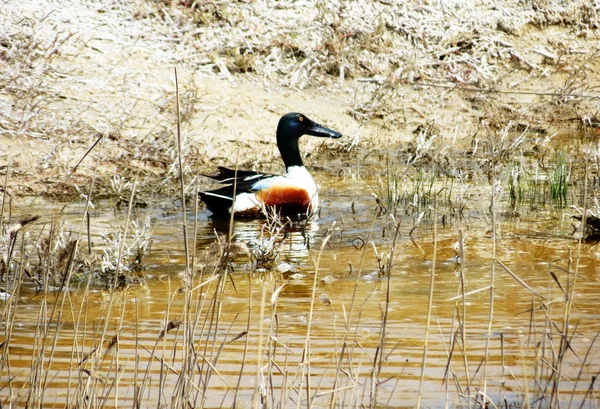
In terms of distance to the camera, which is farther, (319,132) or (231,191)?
(319,132)

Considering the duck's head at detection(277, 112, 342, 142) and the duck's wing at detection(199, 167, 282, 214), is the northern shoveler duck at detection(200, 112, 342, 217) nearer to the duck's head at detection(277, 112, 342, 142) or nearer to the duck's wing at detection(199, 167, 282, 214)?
the duck's wing at detection(199, 167, 282, 214)

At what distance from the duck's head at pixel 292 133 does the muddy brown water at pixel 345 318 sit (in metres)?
0.82

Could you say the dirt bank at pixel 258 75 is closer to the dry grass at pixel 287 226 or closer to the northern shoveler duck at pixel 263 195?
the dry grass at pixel 287 226

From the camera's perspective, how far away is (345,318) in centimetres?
322

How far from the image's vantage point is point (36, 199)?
26.0 feet

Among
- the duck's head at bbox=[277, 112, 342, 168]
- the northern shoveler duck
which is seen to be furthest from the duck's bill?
A: the northern shoveler duck

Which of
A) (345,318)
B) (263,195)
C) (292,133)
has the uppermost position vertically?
(292,133)

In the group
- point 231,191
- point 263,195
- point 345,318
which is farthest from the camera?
point 263,195

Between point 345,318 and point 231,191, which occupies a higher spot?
point 345,318

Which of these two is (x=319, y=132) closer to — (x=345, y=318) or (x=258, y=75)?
(x=258, y=75)

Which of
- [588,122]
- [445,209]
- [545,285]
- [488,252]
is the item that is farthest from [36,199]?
[588,122]

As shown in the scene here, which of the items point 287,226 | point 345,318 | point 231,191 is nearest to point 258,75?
point 231,191

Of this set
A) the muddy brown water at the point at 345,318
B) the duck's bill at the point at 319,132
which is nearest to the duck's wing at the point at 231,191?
the muddy brown water at the point at 345,318

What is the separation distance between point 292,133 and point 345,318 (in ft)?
18.1
